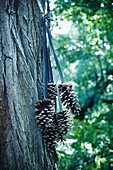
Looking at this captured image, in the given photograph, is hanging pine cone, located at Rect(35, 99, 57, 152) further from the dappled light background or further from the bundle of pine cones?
the dappled light background

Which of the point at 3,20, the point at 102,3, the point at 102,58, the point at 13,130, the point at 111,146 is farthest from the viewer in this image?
the point at 102,58

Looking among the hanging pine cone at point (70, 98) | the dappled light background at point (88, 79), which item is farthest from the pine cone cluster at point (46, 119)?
the dappled light background at point (88, 79)

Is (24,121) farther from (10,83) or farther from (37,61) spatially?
(37,61)

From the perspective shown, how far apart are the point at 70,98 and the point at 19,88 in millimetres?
317

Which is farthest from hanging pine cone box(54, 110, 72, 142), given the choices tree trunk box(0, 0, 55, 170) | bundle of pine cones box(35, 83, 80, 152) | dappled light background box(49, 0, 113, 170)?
dappled light background box(49, 0, 113, 170)

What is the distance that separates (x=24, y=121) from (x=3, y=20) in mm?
580

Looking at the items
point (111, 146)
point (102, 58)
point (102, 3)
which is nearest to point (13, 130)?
point (102, 3)

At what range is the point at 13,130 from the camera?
2.68ft

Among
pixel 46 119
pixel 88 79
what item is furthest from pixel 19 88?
pixel 88 79

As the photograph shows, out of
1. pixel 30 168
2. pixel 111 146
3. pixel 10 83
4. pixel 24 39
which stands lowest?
pixel 111 146

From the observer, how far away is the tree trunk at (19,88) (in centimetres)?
81

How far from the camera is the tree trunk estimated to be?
0.81m

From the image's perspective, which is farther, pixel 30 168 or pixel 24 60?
pixel 24 60

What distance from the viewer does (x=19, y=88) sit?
2.92 feet
